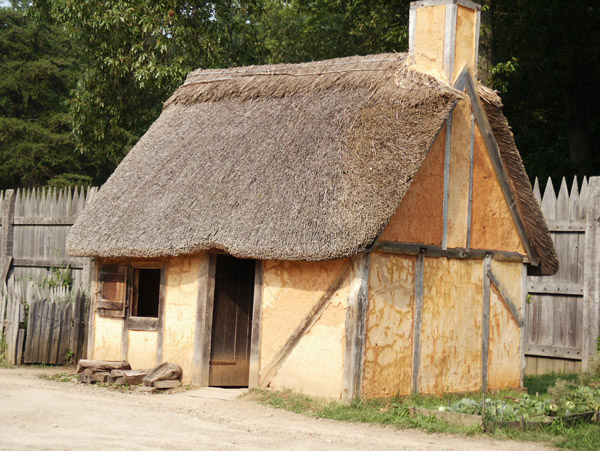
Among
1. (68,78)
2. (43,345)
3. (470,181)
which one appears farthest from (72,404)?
(68,78)

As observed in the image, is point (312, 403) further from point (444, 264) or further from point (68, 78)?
point (68, 78)

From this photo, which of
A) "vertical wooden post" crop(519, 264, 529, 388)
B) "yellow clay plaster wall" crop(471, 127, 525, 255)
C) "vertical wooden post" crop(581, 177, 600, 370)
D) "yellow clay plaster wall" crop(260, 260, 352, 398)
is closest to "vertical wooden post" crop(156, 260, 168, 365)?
"yellow clay plaster wall" crop(260, 260, 352, 398)

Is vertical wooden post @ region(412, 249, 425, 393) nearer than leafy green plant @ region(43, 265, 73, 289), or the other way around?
vertical wooden post @ region(412, 249, 425, 393)

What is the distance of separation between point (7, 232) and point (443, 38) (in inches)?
370

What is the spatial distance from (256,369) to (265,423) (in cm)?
199

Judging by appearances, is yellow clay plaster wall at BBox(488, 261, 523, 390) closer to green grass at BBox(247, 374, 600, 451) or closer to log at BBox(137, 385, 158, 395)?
green grass at BBox(247, 374, 600, 451)

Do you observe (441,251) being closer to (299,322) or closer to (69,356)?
(299,322)

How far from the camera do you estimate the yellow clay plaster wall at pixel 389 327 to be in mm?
10906

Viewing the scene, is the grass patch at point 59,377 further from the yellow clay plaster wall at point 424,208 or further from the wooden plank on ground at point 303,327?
the yellow clay plaster wall at point 424,208

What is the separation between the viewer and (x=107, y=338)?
13516 millimetres

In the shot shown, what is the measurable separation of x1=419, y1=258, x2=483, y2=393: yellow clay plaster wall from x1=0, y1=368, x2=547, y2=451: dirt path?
2.25 metres

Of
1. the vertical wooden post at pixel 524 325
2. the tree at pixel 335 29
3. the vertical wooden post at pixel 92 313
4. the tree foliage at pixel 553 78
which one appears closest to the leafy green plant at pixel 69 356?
the vertical wooden post at pixel 92 313

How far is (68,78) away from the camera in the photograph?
1259 inches

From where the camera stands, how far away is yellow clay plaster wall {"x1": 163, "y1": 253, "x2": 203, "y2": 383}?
12398 millimetres
